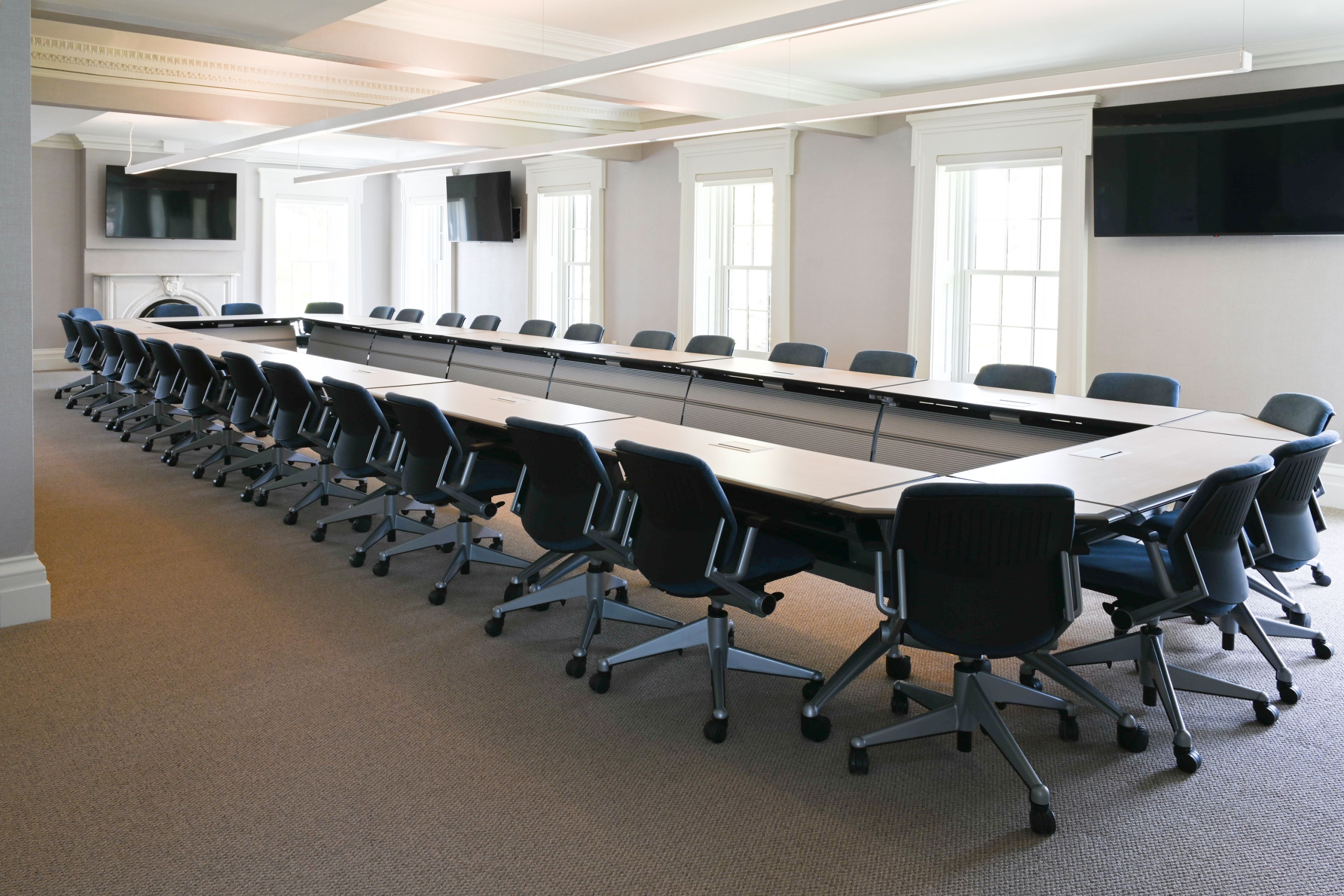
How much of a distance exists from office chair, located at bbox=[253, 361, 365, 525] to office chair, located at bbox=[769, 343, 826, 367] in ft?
9.63

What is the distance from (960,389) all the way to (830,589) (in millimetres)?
1538

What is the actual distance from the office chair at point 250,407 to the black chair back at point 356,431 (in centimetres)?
117

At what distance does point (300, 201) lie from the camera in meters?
14.0

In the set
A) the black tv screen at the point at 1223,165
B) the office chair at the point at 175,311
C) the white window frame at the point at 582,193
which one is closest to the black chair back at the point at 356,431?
the black tv screen at the point at 1223,165

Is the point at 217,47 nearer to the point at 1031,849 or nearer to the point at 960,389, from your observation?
the point at 960,389

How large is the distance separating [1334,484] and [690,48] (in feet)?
15.6

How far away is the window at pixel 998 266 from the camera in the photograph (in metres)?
7.59

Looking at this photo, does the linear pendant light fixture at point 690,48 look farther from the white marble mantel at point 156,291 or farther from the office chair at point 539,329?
the white marble mantel at point 156,291

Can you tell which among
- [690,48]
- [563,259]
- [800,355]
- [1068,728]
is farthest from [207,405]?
[1068,728]

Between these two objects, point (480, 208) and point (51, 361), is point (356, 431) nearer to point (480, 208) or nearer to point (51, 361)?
point (480, 208)

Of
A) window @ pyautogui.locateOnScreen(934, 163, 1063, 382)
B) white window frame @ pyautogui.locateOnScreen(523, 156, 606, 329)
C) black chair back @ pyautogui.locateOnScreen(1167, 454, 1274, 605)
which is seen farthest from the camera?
white window frame @ pyautogui.locateOnScreen(523, 156, 606, 329)

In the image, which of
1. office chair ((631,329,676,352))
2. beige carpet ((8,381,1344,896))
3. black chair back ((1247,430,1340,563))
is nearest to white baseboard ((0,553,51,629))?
beige carpet ((8,381,1344,896))

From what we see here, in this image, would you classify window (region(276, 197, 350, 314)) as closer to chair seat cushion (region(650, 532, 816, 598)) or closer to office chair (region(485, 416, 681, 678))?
office chair (region(485, 416, 681, 678))

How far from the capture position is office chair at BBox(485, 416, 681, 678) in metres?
3.59
